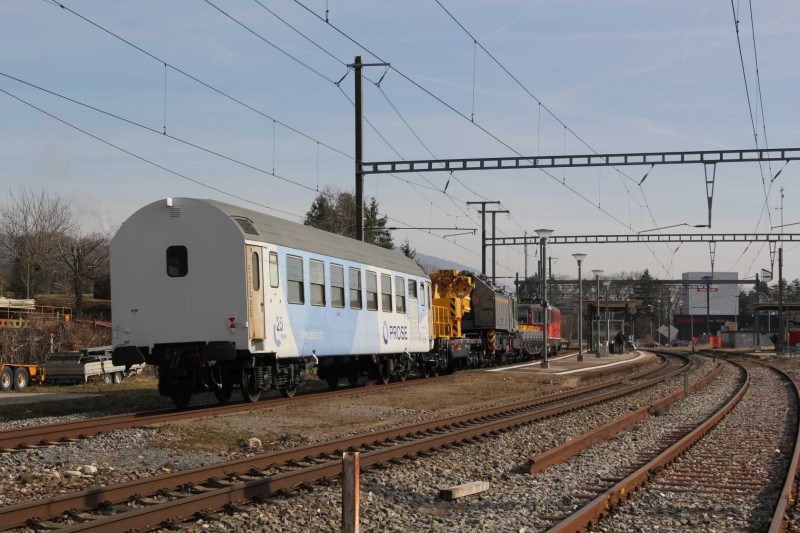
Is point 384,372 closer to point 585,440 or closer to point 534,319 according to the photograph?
point 585,440

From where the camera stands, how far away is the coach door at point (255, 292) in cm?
1622

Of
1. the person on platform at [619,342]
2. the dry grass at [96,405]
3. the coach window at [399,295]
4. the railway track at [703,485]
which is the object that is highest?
the coach window at [399,295]

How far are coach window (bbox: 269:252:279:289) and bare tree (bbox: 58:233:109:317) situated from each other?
36.3 metres

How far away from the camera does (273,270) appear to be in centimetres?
1714

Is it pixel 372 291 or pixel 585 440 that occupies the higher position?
pixel 372 291

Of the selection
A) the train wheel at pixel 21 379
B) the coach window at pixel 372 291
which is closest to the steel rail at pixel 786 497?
the coach window at pixel 372 291

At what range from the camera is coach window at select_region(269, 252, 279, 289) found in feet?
55.8

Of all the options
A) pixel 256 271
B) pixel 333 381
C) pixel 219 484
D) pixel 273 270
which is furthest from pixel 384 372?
pixel 219 484

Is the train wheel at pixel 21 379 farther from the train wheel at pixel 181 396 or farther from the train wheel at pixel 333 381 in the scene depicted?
the train wheel at pixel 181 396

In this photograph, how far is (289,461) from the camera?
1057cm

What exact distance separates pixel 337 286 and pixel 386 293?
10.8ft

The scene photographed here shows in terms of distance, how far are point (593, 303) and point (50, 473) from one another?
167 feet

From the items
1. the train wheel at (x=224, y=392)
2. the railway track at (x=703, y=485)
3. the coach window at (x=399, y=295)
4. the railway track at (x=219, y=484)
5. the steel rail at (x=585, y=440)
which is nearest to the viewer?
the railway track at (x=219, y=484)

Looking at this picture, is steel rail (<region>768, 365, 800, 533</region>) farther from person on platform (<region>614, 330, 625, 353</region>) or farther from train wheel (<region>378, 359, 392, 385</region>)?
person on platform (<region>614, 330, 625, 353</region>)
